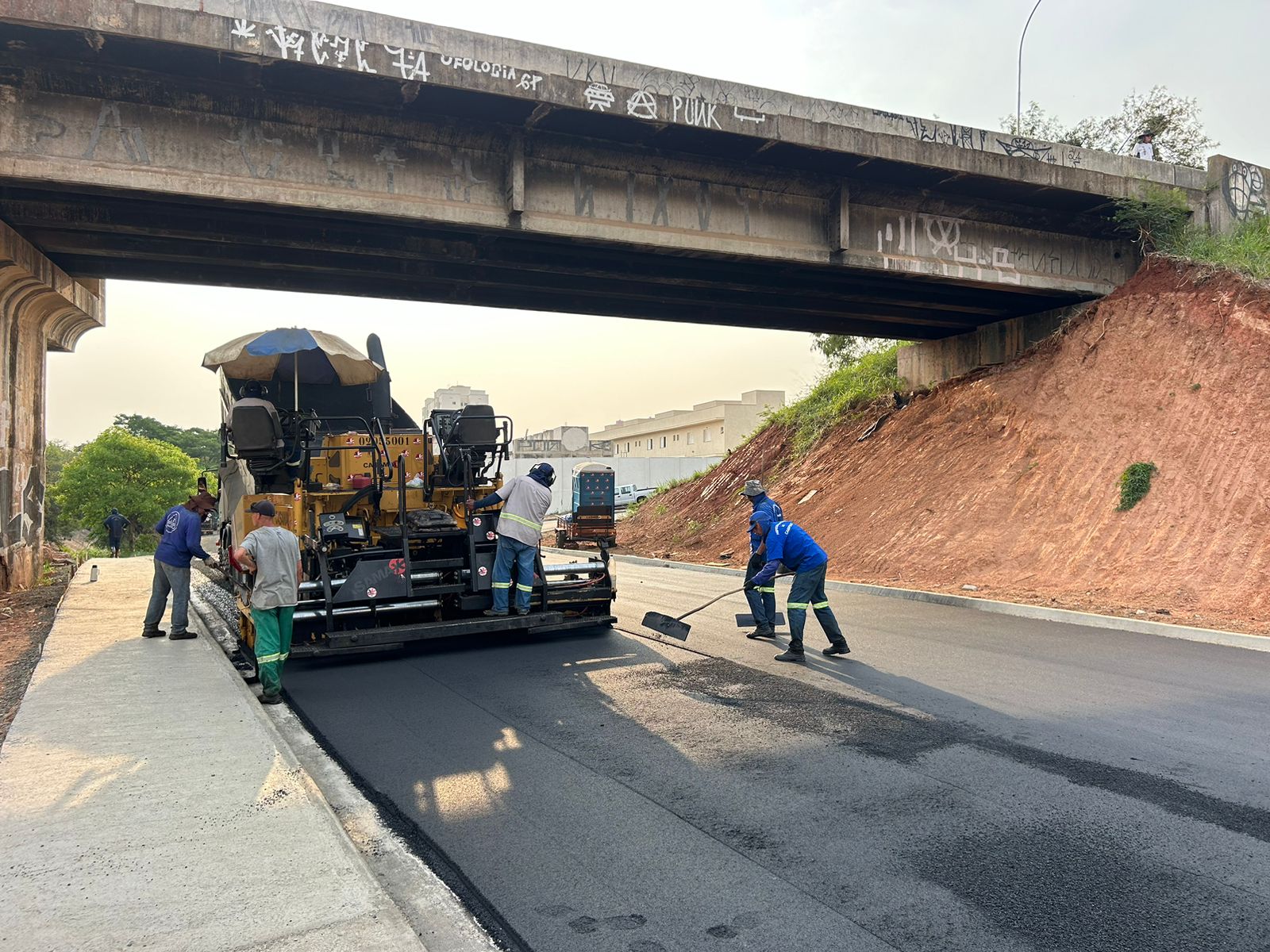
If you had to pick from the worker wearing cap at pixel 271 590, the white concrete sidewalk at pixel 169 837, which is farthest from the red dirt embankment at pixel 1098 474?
the white concrete sidewalk at pixel 169 837

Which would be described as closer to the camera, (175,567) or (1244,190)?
(175,567)

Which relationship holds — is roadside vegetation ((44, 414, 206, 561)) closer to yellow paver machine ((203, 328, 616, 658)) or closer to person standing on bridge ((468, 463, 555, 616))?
yellow paver machine ((203, 328, 616, 658))

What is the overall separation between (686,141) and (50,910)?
1274 cm

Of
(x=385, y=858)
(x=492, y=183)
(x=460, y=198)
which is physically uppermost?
(x=492, y=183)

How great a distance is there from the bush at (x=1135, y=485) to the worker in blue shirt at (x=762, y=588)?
810cm

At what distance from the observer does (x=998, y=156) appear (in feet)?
50.4

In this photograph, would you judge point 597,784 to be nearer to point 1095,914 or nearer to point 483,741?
point 483,741

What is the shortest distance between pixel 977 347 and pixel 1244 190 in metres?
6.28

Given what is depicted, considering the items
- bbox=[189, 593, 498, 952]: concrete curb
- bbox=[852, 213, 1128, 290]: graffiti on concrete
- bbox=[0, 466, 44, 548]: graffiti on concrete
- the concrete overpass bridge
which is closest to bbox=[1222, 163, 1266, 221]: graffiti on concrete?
the concrete overpass bridge

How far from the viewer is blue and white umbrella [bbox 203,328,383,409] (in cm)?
994

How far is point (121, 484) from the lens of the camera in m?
44.4

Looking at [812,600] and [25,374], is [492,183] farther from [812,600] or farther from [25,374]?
[25,374]

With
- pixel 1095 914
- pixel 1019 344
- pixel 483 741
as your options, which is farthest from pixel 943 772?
pixel 1019 344

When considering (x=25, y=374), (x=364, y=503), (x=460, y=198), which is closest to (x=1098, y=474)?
(x=460, y=198)
